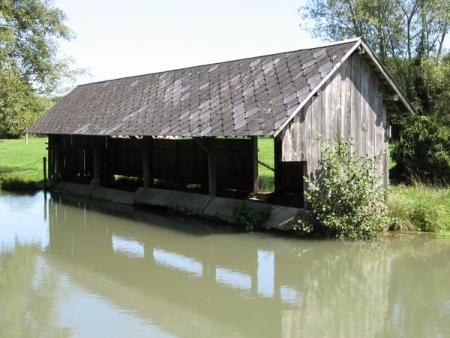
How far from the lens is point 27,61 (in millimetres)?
24375

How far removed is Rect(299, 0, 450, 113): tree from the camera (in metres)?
25.0

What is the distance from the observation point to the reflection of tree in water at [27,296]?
6.74 metres

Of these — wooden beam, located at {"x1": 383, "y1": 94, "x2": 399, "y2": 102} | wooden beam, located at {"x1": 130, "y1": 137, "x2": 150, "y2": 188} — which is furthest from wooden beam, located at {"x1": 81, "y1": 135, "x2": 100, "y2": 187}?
wooden beam, located at {"x1": 383, "y1": 94, "x2": 399, "y2": 102}

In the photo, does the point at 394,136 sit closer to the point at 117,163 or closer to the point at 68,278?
the point at 117,163

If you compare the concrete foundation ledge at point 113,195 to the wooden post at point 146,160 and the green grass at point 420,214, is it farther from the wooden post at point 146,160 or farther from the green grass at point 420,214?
the green grass at point 420,214

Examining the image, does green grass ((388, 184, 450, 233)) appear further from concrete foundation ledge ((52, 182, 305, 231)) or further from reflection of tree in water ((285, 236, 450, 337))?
concrete foundation ledge ((52, 182, 305, 231))

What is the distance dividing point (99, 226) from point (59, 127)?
7.15m

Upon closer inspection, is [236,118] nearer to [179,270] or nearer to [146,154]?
[179,270]

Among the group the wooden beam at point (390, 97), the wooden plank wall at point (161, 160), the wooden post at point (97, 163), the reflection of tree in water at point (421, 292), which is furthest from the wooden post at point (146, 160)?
the reflection of tree in water at point (421, 292)

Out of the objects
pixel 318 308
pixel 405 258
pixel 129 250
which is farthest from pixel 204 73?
pixel 318 308

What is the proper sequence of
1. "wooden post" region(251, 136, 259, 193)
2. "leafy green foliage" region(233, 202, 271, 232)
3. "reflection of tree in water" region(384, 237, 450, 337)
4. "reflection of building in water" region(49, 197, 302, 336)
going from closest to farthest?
1. "reflection of tree in water" region(384, 237, 450, 337)
2. "reflection of building in water" region(49, 197, 302, 336)
3. "leafy green foliage" region(233, 202, 271, 232)
4. "wooden post" region(251, 136, 259, 193)

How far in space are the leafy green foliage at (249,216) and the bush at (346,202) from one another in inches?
45.1

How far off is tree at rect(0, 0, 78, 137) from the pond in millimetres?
10089

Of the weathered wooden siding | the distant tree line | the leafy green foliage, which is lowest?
the leafy green foliage
